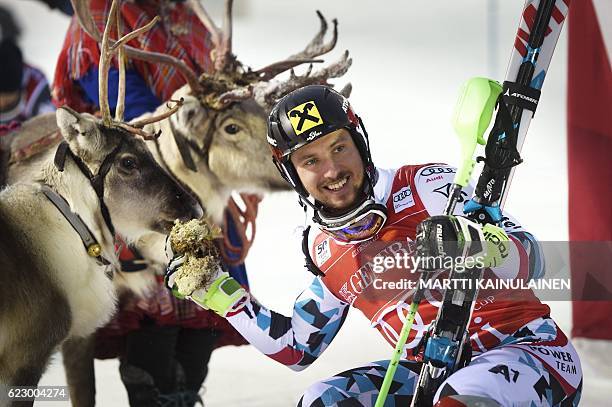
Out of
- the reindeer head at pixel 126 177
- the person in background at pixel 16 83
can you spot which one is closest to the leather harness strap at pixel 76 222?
the reindeer head at pixel 126 177

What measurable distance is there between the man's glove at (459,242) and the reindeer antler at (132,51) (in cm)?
180

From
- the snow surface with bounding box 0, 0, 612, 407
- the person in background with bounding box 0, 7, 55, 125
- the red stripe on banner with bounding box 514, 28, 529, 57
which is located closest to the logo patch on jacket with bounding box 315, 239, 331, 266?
the red stripe on banner with bounding box 514, 28, 529, 57

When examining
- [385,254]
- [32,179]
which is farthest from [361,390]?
Answer: [32,179]

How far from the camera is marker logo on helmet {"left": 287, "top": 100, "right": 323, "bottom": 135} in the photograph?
2271mm

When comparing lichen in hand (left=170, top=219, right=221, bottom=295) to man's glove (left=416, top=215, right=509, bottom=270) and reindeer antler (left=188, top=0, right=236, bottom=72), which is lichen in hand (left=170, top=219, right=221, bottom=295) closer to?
man's glove (left=416, top=215, right=509, bottom=270)

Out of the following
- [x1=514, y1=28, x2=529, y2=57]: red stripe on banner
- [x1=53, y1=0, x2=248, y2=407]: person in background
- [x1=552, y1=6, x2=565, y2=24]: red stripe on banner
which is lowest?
[x1=53, y1=0, x2=248, y2=407]: person in background

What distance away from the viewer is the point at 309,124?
89.4 inches

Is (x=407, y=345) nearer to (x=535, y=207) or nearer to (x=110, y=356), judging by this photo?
(x=110, y=356)

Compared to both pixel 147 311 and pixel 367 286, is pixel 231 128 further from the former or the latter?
pixel 367 286

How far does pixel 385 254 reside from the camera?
2.38 m

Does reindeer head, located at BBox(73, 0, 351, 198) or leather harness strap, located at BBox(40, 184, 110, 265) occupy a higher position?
reindeer head, located at BBox(73, 0, 351, 198)

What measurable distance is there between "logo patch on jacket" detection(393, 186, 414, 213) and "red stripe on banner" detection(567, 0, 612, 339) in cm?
155

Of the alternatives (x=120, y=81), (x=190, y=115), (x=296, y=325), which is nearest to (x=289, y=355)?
(x=296, y=325)

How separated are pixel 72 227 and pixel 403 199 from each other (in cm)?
118
